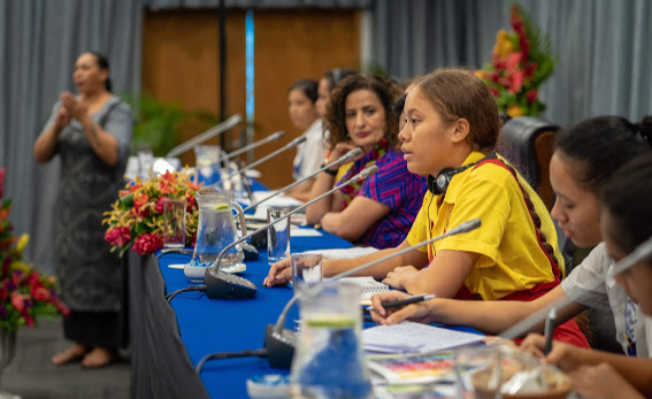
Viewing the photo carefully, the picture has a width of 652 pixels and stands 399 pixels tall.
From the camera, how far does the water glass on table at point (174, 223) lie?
2.44 metres

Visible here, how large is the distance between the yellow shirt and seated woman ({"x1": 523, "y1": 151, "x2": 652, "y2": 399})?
1.88 ft

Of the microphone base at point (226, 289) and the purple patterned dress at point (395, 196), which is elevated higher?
the purple patterned dress at point (395, 196)

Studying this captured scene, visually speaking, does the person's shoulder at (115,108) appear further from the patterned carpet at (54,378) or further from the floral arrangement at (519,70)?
the floral arrangement at (519,70)

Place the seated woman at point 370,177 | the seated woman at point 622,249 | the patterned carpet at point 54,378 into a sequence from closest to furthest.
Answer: the seated woman at point 622,249, the seated woman at point 370,177, the patterned carpet at point 54,378

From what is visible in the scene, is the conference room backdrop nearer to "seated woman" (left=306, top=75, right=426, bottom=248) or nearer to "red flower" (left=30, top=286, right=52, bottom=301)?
"seated woman" (left=306, top=75, right=426, bottom=248)

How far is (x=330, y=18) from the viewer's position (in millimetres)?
6898

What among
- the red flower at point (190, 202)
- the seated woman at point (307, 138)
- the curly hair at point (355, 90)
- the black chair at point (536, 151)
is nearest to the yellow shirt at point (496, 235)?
the black chair at point (536, 151)

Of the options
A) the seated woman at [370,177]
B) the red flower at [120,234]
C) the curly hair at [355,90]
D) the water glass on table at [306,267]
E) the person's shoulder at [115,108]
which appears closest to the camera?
the water glass on table at [306,267]

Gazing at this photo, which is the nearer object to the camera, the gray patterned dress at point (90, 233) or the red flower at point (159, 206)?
the red flower at point (159, 206)

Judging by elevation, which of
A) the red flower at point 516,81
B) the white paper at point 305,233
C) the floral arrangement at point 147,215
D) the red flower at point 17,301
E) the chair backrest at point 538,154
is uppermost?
the red flower at point 516,81

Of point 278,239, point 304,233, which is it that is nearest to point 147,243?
point 278,239

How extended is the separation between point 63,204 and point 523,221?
299 centimetres

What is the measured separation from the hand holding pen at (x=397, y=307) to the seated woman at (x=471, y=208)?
0.64 feet

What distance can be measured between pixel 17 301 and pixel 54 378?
1.39 meters
